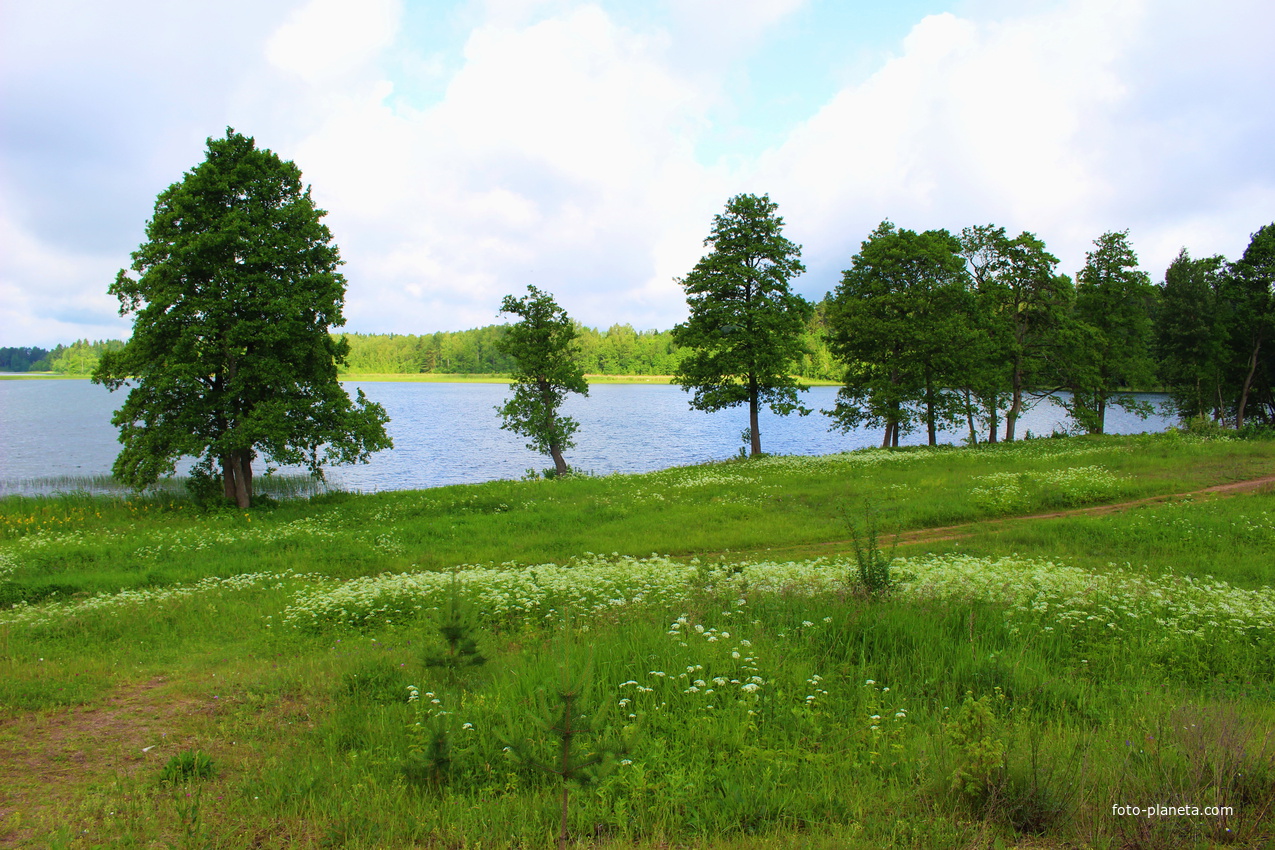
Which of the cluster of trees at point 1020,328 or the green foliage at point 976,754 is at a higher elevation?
the cluster of trees at point 1020,328

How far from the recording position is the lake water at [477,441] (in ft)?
134

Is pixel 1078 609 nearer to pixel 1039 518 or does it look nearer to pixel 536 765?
pixel 536 765

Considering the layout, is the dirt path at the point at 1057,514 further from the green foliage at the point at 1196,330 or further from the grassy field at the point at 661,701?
the green foliage at the point at 1196,330

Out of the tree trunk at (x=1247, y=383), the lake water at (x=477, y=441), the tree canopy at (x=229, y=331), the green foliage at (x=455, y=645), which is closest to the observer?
the green foliage at (x=455, y=645)

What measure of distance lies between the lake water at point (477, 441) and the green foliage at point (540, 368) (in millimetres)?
6692

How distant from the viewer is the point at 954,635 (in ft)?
24.6

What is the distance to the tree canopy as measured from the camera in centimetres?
2258

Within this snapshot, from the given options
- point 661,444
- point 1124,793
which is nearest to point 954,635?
point 1124,793

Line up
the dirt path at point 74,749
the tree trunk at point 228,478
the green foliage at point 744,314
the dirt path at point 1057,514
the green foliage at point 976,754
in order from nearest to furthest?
1. the green foliage at point 976,754
2. the dirt path at point 74,749
3. the dirt path at point 1057,514
4. the tree trunk at point 228,478
5. the green foliage at point 744,314

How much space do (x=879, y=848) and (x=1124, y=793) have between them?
1776 millimetres

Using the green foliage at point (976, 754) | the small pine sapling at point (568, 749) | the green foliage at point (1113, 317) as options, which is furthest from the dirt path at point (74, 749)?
the green foliage at point (1113, 317)

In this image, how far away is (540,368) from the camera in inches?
1393

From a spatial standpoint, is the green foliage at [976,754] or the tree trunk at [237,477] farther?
the tree trunk at [237,477]

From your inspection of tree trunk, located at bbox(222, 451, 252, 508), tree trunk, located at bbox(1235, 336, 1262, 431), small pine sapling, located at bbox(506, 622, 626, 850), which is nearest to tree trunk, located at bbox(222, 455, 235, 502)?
tree trunk, located at bbox(222, 451, 252, 508)
